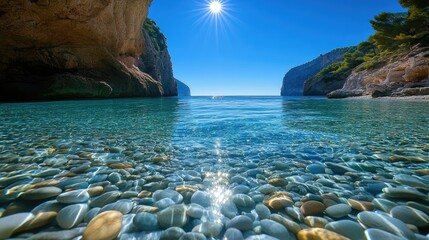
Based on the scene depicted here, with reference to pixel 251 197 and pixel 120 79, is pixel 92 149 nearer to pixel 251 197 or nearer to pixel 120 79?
pixel 251 197

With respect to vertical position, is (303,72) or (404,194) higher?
(303,72)

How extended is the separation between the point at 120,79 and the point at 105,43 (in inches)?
156

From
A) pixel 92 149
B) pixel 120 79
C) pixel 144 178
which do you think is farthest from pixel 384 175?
pixel 120 79

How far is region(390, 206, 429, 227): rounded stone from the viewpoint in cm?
120

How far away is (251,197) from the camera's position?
155 cm

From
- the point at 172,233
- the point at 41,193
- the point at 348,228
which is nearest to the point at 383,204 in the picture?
the point at 348,228

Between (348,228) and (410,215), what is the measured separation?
485 millimetres

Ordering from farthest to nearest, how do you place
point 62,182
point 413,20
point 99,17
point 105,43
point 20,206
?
1. point 413,20
2. point 105,43
3. point 99,17
4. point 62,182
5. point 20,206

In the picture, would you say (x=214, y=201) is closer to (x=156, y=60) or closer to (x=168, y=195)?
(x=168, y=195)

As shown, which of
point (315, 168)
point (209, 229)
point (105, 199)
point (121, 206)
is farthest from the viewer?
point (315, 168)

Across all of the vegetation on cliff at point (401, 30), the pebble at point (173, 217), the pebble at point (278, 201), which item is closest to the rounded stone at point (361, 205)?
the pebble at point (278, 201)

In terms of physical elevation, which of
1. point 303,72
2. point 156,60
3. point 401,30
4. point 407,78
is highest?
point 303,72

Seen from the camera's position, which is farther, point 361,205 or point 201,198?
point 201,198

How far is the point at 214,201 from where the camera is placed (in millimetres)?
1514
